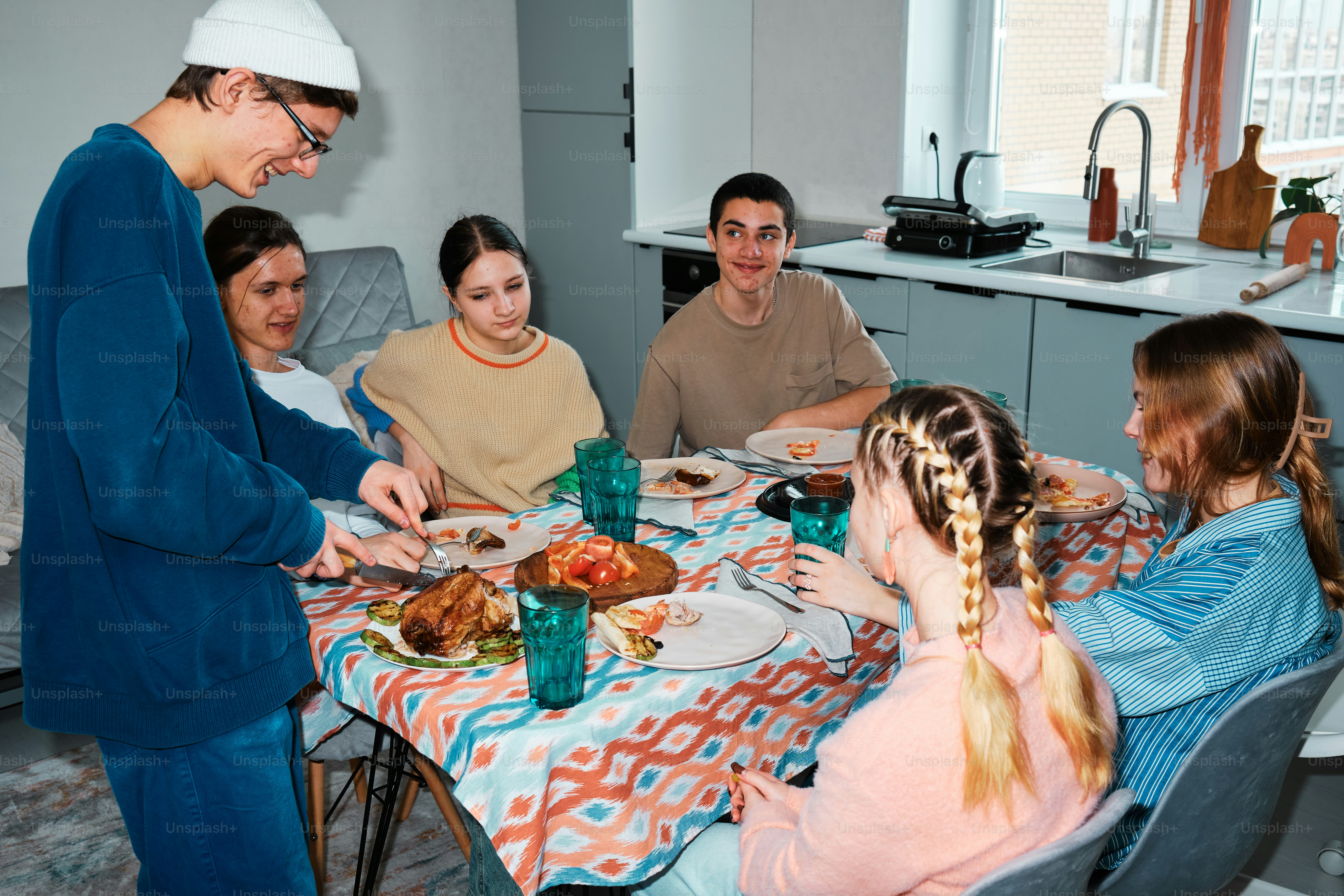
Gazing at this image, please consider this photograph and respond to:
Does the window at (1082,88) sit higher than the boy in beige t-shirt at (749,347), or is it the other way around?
the window at (1082,88)

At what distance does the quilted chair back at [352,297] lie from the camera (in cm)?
347

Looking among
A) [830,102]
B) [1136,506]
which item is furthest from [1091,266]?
[1136,506]

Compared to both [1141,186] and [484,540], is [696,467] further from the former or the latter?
[1141,186]

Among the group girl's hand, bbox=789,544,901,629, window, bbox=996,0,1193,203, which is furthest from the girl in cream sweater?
window, bbox=996,0,1193,203

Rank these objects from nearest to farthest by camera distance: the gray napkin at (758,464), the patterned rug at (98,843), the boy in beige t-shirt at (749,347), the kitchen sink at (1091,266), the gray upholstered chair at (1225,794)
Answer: the gray upholstered chair at (1225,794)
the gray napkin at (758,464)
the patterned rug at (98,843)
the boy in beige t-shirt at (749,347)
the kitchen sink at (1091,266)

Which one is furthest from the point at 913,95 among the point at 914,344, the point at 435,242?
the point at 435,242

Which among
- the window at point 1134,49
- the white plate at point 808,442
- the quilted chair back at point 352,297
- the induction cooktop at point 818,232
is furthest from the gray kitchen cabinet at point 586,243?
the white plate at point 808,442

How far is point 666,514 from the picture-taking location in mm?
1689

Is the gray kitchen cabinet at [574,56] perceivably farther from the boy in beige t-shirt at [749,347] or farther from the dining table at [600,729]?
the dining table at [600,729]

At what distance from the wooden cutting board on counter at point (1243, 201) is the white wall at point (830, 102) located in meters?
1.06

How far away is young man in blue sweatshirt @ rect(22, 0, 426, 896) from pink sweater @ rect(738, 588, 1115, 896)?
630 millimetres

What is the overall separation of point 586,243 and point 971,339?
1.72 m

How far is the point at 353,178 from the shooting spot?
3.95 m

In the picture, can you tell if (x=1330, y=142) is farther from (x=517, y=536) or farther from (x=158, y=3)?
(x=158, y=3)
